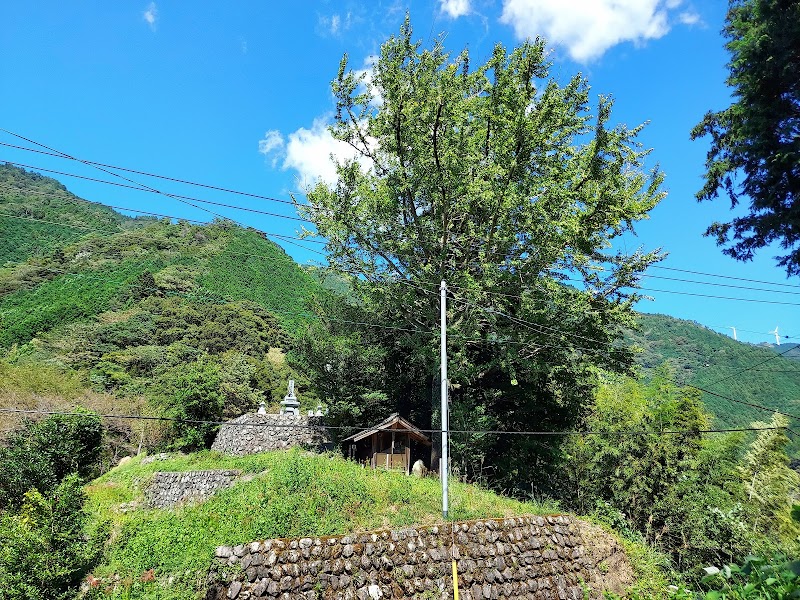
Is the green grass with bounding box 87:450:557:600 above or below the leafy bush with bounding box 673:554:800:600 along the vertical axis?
below

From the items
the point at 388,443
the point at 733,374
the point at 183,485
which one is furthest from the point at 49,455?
the point at 733,374

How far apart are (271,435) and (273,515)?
9010 millimetres

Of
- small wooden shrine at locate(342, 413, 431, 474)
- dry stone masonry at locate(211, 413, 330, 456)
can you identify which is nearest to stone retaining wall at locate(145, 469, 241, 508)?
dry stone masonry at locate(211, 413, 330, 456)

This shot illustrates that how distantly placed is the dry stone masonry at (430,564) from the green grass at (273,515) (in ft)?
1.57

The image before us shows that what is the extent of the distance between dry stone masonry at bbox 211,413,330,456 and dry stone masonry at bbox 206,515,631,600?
862cm

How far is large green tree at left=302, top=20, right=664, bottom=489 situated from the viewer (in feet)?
53.9

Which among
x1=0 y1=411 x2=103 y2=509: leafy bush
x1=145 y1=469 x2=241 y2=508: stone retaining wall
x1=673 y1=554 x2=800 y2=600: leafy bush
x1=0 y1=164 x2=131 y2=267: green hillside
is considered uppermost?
x1=0 y1=164 x2=131 y2=267: green hillside

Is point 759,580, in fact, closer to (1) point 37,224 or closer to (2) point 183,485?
(2) point 183,485

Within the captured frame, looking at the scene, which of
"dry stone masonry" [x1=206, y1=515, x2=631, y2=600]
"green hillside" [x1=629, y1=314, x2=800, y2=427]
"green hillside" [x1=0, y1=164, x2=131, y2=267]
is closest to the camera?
"dry stone masonry" [x1=206, y1=515, x2=631, y2=600]

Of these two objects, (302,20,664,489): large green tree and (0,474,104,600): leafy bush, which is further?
Result: (302,20,664,489): large green tree

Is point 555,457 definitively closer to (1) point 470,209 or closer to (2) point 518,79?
(1) point 470,209

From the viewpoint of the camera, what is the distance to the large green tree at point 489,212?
16438 millimetres

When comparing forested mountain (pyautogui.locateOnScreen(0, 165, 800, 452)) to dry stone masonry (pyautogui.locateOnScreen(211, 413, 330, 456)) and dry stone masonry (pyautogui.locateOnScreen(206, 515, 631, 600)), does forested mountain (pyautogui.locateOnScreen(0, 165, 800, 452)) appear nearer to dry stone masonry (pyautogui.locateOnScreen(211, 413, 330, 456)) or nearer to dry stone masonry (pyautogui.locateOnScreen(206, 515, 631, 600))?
dry stone masonry (pyautogui.locateOnScreen(211, 413, 330, 456))

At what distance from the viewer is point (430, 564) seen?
11.5 metres
